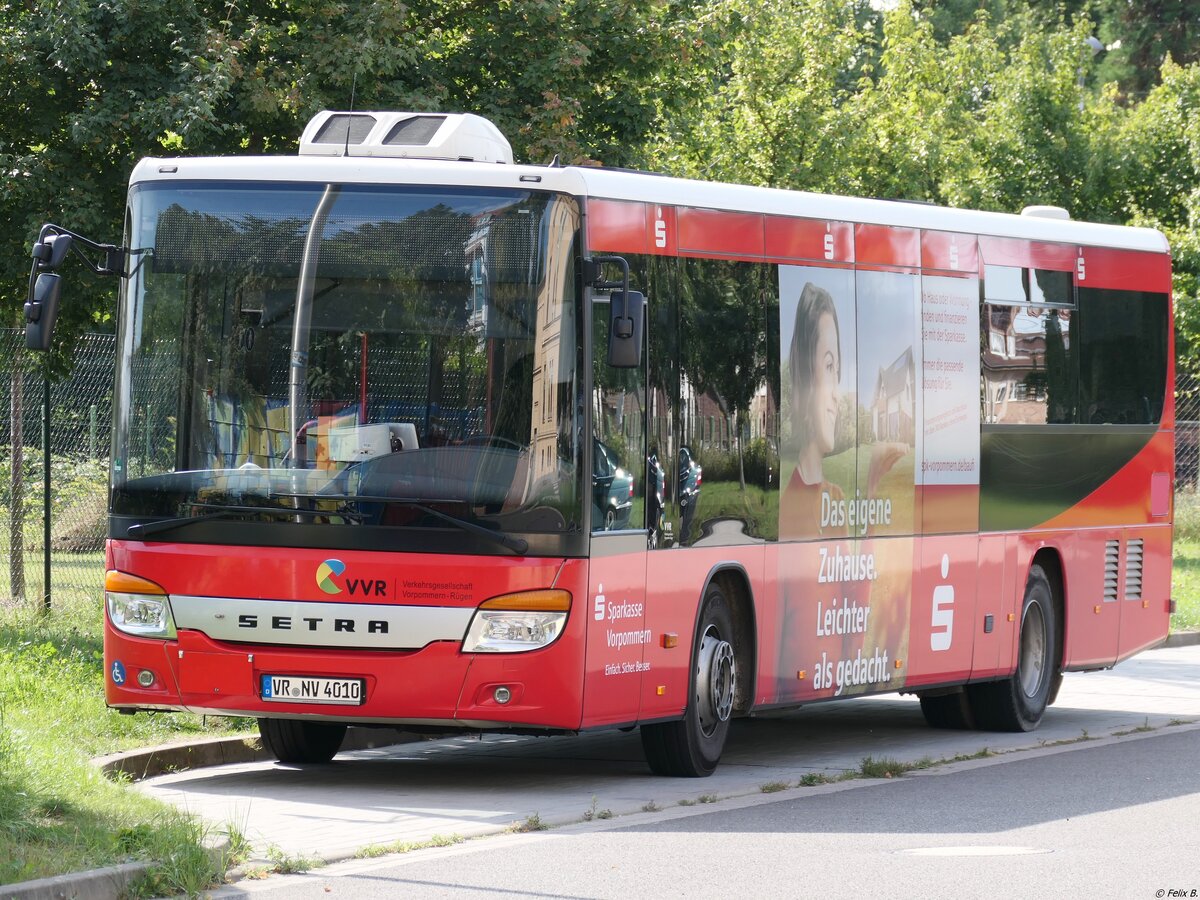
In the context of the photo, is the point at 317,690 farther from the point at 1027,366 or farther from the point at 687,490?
the point at 1027,366

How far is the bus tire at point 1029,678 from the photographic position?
1512 centimetres

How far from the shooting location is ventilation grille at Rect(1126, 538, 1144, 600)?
16578 mm

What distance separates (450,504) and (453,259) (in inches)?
47.1

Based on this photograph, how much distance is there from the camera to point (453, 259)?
10.6m

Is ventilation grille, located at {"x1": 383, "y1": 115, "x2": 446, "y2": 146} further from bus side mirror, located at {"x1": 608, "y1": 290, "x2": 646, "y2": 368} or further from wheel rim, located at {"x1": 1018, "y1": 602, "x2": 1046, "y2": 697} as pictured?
wheel rim, located at {"x1": 1018, "y1": 602, "x2": 1046, "y2": 697}

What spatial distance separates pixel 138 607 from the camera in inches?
425

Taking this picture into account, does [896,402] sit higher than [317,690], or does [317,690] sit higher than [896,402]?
[896,402]

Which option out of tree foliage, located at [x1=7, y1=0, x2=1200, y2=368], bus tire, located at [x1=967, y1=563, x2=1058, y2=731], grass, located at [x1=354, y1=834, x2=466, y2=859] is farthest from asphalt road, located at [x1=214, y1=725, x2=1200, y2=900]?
tree foliage, located at [x1=7, y1=0, x2=1200, y2=368]

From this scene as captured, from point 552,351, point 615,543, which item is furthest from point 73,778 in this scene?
point 552,351

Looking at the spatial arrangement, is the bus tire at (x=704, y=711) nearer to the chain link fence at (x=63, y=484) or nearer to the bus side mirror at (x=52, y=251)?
the bus side mirror at (x=52, y=251)

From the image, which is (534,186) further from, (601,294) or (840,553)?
(840,553)

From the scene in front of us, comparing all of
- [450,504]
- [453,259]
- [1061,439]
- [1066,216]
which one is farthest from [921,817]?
[1066,216]

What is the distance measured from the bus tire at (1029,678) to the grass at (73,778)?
5.44 m

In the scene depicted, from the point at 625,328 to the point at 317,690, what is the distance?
2297 millimetres
